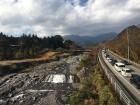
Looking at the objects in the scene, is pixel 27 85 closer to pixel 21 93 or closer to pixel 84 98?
pixel 21 93

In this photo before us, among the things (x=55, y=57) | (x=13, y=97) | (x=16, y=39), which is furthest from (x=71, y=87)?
(x=16, y=39)

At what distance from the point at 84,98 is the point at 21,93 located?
2337 centimetres

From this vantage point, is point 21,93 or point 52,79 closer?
point 21,93

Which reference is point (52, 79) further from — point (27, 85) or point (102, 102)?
point (102, 102)

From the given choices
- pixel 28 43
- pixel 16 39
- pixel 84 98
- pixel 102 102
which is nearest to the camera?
pixel 102 102

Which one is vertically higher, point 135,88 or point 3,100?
point 135,88

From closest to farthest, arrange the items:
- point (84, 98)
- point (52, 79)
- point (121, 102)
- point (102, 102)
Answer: point (121, 102), point (102, 102), point (84, 98), point (52, 79)

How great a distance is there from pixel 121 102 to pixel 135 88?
7.20 metres

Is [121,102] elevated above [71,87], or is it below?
above

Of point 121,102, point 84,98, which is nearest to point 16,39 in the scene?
point 84,98

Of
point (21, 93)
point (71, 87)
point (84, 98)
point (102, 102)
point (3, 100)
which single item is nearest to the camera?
point (102, 102)

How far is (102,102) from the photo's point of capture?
123ft

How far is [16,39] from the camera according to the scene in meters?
199

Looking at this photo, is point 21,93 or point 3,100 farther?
point 21,93
